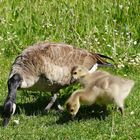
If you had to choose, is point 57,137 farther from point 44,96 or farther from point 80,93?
point 44,96

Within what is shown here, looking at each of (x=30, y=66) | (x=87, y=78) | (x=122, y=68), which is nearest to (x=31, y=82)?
(x=30, y=66)

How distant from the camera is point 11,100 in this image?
6738 mm

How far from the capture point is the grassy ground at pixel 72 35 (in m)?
6.92

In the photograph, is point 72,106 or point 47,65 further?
point 47,65

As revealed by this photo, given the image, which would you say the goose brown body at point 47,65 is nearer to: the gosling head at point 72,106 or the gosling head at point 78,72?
the gosling head at point 78,72

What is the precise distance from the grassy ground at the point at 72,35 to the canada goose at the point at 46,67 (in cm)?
37

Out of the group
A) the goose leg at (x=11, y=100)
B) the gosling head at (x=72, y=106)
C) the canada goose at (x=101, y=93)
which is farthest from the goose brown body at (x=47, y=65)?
the gosling head at (x=72, y=106)

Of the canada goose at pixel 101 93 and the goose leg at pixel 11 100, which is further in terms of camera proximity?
the goose leg at pixel 11 100

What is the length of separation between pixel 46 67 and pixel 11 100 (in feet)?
2.15

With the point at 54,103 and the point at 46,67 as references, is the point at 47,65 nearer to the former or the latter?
the point at 46,67

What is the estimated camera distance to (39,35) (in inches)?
368

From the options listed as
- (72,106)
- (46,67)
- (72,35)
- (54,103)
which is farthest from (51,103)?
(72,35)

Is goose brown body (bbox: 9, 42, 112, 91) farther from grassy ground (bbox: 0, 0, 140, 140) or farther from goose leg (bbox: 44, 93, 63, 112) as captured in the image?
grassy ground (bbox: 0, 0, 140, 140)

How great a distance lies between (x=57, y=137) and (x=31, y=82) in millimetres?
1166
